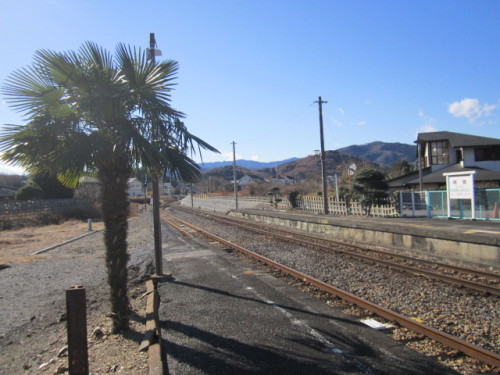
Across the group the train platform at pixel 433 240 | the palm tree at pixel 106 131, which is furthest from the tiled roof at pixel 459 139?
the palm tree at pixel 106 131

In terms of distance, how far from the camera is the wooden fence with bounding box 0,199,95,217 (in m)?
33.8

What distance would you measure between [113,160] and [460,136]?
4079 centimetres

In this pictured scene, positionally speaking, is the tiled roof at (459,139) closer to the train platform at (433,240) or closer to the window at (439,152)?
the window at (439,152)

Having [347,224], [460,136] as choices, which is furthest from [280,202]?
[347,224]

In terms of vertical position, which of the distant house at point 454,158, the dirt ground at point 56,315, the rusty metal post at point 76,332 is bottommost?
the dirt ground at point 56,315

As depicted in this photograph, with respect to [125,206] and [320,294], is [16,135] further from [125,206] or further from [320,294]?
[320,294]

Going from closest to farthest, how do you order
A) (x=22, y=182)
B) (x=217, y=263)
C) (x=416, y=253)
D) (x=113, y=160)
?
1. (x=113, y=160)
2. (x=217, y=263)
3. (x=416, y=253)
4. (x=22, y=182)

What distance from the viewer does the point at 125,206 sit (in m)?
5.29

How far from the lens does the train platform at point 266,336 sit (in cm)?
427

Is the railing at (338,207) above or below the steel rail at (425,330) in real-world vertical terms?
above

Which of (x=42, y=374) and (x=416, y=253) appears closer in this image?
(x=42, y=374)

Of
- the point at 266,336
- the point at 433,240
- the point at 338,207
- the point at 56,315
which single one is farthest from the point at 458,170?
the point at 56,315

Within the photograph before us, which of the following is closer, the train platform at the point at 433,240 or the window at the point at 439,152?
the train platform at the point at 433,240

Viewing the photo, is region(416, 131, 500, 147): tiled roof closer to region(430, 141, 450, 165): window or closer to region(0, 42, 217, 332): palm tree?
region(430, 141, 450, 165): window
